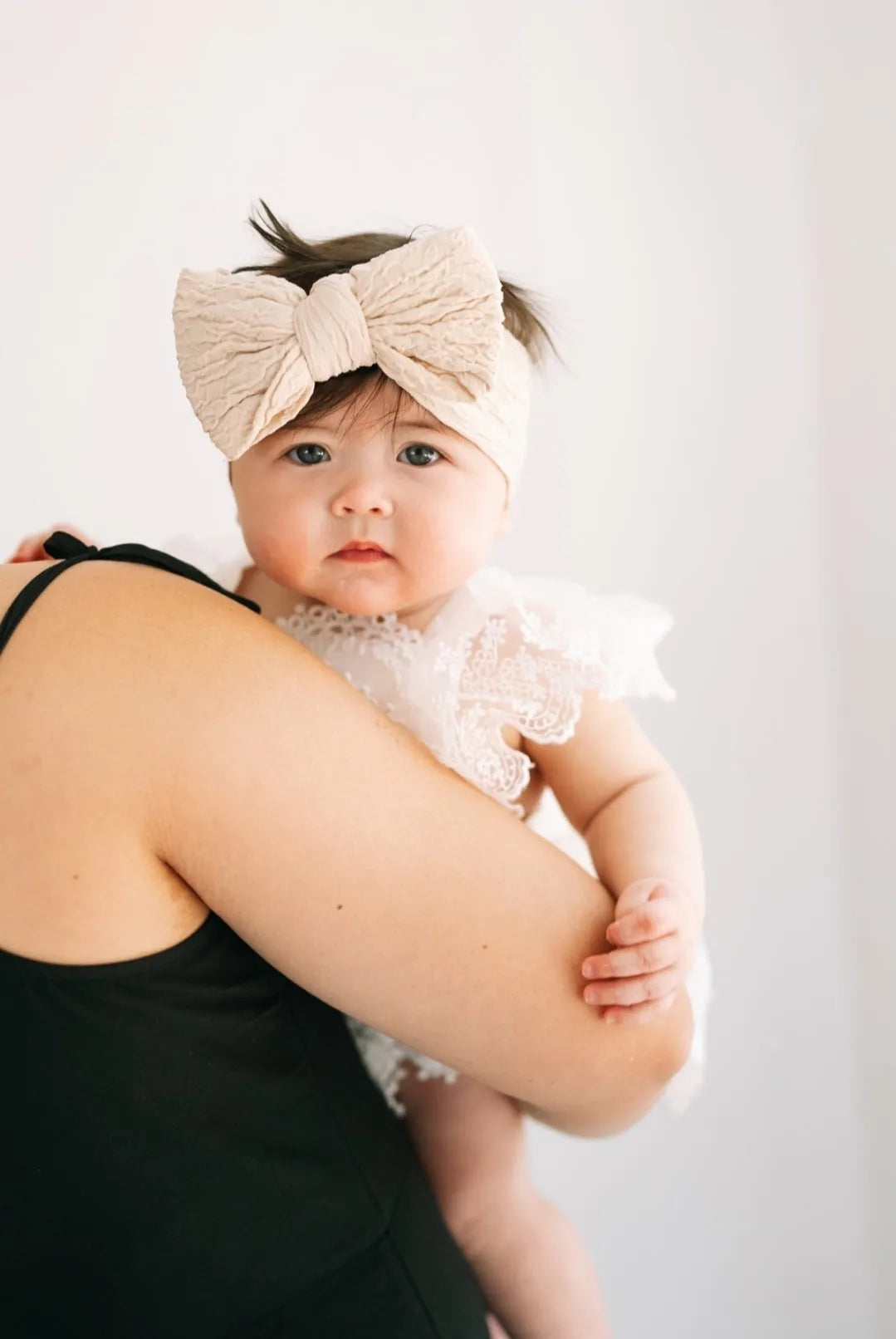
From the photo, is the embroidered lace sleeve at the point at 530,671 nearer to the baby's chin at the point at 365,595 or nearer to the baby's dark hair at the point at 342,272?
the baby's chin at the point at 365,595

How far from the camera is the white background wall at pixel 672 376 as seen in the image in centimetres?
180

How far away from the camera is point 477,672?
1110mm

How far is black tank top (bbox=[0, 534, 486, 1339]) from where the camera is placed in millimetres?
696

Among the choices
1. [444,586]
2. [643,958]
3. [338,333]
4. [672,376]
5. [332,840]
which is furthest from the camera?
[672,376]

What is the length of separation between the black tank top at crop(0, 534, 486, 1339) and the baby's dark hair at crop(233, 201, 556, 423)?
0.90 feet

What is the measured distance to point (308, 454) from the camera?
1.06m

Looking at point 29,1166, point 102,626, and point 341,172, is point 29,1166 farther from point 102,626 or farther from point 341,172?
point 341,172

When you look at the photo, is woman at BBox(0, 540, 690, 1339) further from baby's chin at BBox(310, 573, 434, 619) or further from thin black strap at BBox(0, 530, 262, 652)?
baby's chin at BBox(310, 573, 434, 619)

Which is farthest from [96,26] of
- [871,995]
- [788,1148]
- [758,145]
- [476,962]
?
[788,1148]

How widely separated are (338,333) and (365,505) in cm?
13

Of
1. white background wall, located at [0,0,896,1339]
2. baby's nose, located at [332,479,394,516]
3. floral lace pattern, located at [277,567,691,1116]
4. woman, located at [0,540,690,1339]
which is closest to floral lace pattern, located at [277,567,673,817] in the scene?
floral lace pattern, located at [277,567,691,1116]

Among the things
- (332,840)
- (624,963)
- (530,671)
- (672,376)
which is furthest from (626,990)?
(672,376)

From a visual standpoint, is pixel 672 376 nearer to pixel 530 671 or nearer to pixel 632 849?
pixel 530 671

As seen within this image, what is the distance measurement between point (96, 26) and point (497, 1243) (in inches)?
61.5
